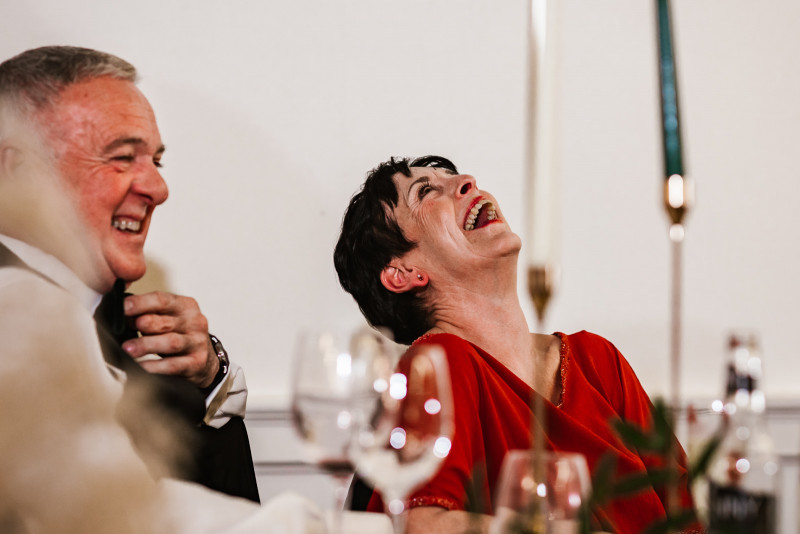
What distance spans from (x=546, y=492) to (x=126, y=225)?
107cm

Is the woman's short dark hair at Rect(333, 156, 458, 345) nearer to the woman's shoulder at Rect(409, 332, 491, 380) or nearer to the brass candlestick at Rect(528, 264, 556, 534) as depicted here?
the woman's shoulder at Rect(409, 332, 491, 380)

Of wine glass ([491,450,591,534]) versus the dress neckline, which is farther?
the dress neckline

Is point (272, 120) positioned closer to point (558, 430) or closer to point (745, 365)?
point (558, 430)

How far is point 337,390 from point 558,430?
916 mm

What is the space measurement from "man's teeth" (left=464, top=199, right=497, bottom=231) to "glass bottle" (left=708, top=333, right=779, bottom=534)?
3.34ft

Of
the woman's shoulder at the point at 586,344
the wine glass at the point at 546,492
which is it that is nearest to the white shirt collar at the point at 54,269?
the wine glass at the point at 546,492

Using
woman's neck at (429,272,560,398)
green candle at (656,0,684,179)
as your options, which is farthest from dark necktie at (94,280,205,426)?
green candle at (656,0,684,179)

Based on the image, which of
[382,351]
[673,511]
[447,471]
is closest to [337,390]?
[382,351]

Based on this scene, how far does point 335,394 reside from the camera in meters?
0.66

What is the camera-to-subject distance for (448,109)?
79.1 inches

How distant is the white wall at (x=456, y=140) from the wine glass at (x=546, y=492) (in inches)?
52.5

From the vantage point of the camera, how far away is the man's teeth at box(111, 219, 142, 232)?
1.43 metres

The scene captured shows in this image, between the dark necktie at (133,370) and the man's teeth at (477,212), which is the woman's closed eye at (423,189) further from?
the dark necktie at (133,370)

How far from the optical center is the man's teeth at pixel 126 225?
1435 millimetres
